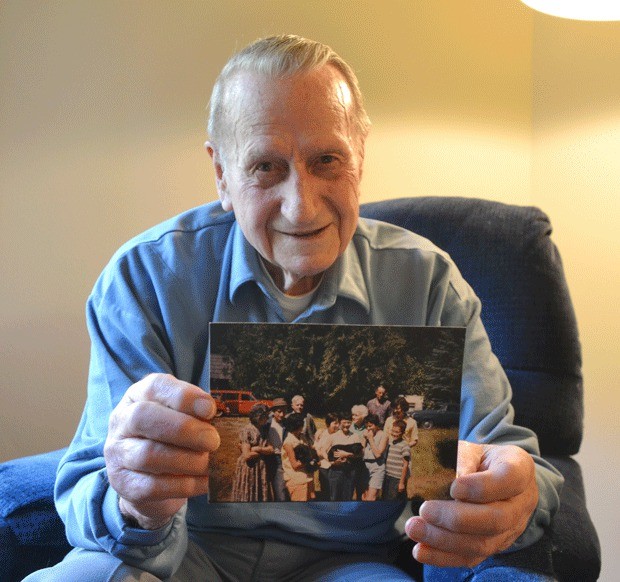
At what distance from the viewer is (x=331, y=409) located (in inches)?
40.5

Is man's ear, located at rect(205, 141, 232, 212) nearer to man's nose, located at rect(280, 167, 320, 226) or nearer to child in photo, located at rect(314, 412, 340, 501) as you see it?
man's nose, located at rect(280, 167, 320, 226)

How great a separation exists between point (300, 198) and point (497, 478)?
1.51 ft

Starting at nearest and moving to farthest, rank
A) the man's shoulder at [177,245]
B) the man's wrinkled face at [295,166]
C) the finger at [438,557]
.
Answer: the finger at [438,557] < the man's wrinkled face at [295,166] < the man's shoulder at [177,245]

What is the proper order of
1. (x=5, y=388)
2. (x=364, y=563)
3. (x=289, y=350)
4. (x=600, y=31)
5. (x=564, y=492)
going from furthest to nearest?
1. (x=600, y=31)
2. (x=5, y=388)
3. (x=564, y=492)
4. (x=364, y=563)
5. (x=289, y=350)

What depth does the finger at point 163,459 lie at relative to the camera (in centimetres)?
101

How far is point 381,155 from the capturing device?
7.55 ft

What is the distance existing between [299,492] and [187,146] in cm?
125

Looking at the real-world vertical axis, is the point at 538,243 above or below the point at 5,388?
above

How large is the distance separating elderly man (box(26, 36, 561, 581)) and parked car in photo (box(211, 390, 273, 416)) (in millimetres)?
115

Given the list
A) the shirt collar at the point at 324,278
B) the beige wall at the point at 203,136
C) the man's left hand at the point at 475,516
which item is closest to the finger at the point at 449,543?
the man's left hand at the point at 475,516

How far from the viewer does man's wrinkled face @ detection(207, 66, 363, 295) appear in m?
1.23

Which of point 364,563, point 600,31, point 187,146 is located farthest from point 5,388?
point 600,31

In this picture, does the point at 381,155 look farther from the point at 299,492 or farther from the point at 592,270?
the point at 299,492

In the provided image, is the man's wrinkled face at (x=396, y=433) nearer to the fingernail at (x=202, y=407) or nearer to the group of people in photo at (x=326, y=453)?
the group of people in photo at (x=326, y=453)
